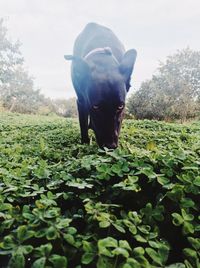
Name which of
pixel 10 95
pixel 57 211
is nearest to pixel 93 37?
pixel 57 211

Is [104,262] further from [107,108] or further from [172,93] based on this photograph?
[172,93]

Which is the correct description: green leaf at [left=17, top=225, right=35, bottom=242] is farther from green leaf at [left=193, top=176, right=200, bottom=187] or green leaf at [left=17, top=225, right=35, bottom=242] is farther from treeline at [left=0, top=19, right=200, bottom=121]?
treeline at [left=0, top=19, right=200, bottom=121]

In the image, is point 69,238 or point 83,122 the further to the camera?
point 83,122

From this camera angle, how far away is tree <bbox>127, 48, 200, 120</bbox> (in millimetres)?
26250

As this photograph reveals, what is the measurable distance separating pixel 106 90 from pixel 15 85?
54156 millimetres

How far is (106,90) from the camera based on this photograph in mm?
4238

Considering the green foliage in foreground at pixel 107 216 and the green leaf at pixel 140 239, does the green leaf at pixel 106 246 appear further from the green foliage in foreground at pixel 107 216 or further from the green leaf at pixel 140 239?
the green leaf at pixel 140 239

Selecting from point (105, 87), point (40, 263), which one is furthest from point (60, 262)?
point (105, 87)

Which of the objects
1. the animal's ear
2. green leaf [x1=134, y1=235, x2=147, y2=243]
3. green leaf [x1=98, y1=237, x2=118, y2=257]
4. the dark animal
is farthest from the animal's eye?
green leaf [x1=98, y1=237, x2=118, y2=257]

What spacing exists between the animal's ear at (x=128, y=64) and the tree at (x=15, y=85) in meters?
34.2

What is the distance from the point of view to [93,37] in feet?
19.6

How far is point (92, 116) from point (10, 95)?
157 ft

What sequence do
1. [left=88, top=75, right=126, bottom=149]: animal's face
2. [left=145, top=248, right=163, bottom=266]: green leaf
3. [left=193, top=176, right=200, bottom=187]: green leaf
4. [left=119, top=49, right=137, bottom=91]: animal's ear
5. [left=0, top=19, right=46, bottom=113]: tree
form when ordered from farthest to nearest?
[left=0, top=19, right=46, bottom=113]: tree < [left=119, top=49, right=137, bottom=91]: animal's ear < [left=88, top=75, right=126, bottom=149]: animal's face < [left=193, top=176, right=200, bottom=187]: green leaf < [left=145, top=248, right=163, bottom=266]: green leaf

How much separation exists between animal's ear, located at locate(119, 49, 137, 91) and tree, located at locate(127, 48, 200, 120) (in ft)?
71.5
